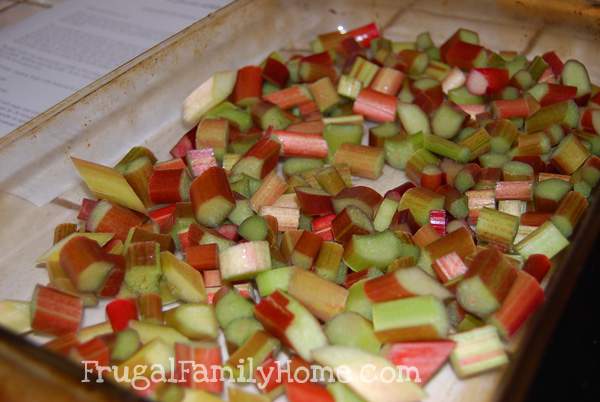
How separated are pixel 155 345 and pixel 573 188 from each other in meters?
0.94

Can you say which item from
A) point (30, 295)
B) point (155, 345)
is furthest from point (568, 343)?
point (30, 295)

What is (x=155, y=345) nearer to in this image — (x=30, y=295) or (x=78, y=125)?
(x=30, y=295)

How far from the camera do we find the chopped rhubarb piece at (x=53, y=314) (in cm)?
128

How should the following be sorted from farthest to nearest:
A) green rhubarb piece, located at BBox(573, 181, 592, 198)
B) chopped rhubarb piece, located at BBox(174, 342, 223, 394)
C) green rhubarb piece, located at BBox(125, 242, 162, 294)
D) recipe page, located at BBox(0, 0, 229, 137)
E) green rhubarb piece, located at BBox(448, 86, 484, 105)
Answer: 1. recipe page, located at BBox(0, 0, 229, 137)
2. green rhubarb piece, located at BBox(448, 86, 484, 105)
3. green rhubarb piece, located at BBox(573, 181, 592, 198)
4. green rhubarb piece, located at BBox(125, 242, 162, 294)
5. chopped rhubarb piece, located at BBox(174, 342, 223, 394)

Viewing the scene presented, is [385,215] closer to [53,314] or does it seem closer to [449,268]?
[449,268]

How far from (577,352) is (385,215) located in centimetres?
53

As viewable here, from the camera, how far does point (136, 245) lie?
54.6 inches

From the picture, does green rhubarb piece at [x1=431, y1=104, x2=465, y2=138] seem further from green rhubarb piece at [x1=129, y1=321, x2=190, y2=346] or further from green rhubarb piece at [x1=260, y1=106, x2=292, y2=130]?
green rhubarb piece at [x1=129, y1=321, x2=190, y2=346]

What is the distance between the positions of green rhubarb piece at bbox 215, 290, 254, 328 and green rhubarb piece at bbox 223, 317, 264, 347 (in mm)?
19

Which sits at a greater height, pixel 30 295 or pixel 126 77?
pixel 126 77

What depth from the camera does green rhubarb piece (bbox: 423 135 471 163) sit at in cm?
164

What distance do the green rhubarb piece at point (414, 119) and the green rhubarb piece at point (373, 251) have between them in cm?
47

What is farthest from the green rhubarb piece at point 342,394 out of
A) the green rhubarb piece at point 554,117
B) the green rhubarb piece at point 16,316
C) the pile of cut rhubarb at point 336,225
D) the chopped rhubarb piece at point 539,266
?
the green rhubarb piece at point 554,117

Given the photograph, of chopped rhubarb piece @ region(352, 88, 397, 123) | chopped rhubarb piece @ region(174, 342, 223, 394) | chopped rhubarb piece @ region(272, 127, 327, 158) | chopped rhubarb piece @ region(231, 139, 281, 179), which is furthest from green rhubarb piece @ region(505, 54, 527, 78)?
chopped rhubarb piece @ region(174, 342, 223, 394)
